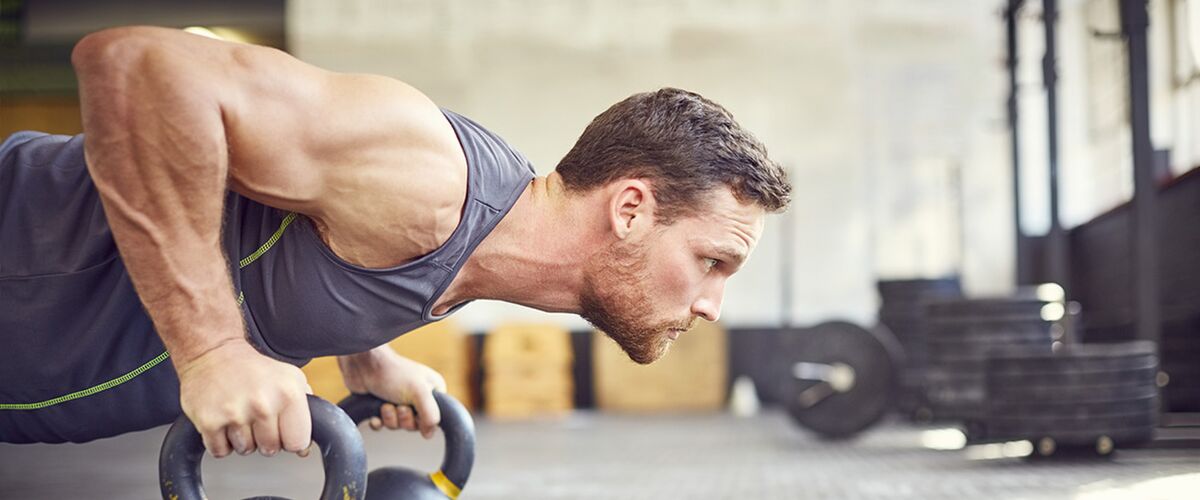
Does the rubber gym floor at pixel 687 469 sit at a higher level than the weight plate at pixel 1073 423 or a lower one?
lower

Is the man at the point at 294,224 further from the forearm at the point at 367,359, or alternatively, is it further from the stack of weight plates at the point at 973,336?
the stack of weight plates at the point at 973,336

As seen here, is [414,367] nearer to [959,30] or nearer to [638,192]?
[638,192]

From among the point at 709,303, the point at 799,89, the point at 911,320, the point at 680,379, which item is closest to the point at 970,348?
the point at 911,320

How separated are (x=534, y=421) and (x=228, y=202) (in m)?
6.09

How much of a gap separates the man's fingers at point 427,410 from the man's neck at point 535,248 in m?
0.15

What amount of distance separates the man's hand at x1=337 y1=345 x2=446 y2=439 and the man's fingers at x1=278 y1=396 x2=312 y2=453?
0.40 meters

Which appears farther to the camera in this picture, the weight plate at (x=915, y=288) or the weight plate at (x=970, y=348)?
the weight plate at (x=915, y=288)

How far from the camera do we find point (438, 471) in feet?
4.38

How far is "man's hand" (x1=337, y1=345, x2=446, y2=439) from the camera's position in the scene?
4.35 ft

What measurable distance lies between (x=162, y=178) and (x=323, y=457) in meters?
0.28

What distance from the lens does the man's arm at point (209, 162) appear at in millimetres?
938

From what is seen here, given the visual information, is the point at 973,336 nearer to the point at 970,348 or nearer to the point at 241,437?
the point at 970,348

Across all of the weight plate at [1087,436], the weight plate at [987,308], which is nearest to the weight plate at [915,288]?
the weight plate at [987,308]

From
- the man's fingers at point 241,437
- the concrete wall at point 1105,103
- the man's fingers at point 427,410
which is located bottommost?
the man's fingers at point 427,410
